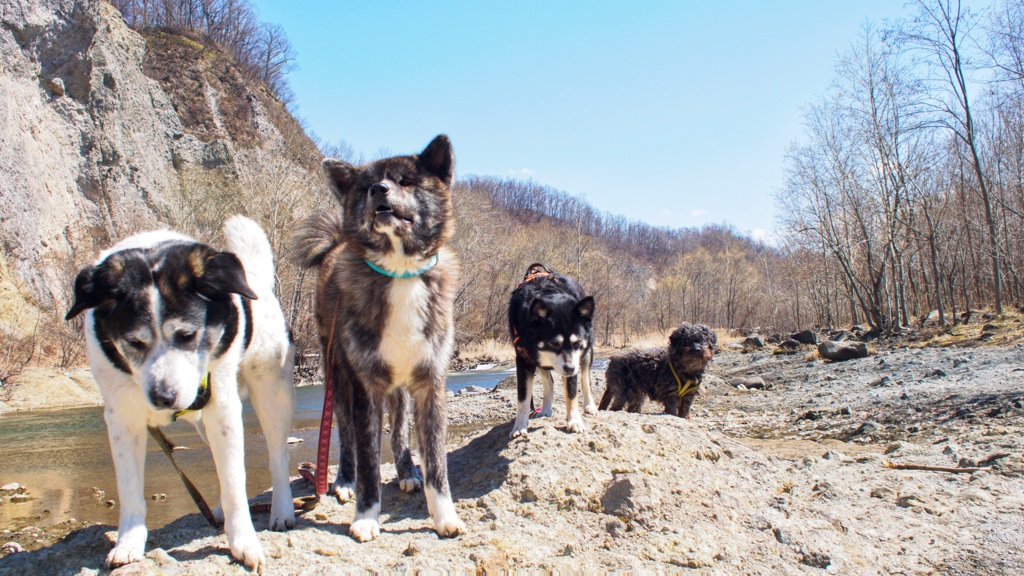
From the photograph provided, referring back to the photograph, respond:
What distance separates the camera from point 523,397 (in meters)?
5.98

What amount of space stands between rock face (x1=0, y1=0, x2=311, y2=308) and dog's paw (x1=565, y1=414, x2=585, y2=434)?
26.0 m

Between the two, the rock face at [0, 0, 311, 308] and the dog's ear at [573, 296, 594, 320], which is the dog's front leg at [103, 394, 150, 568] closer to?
the dog's ear at [573, 296, 594, 320]

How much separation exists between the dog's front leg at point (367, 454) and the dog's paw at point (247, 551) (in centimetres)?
69

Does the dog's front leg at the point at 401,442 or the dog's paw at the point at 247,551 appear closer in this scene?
the dog's paw at the point at 247,551

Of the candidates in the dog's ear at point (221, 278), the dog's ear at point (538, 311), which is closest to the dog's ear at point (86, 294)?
the dog's ear at point (221, 278)

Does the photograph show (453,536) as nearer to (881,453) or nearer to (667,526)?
(667,526)

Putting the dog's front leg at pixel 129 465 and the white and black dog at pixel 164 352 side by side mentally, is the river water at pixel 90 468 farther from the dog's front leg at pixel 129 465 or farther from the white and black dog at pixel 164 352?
the white and black dog at pixel 164 352

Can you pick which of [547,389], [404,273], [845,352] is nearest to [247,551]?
[404,273]

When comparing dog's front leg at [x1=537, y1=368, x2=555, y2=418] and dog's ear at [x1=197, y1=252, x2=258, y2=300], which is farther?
dog's front leg at [x1=537, y1=368, x2=555, y2=418]

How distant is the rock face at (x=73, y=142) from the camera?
24.8m

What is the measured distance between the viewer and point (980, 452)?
6.03 meters

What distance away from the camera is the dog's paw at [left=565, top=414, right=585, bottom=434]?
5.49 meters

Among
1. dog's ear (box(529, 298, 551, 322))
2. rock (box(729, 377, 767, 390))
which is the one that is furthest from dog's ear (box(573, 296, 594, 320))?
rock (box(729, 377, 767, 390))

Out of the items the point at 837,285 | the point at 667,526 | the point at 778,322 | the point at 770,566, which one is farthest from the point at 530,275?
the point at 778,322
